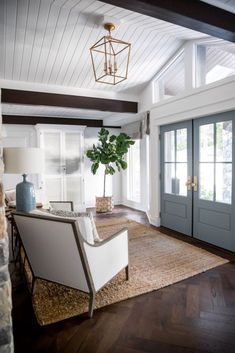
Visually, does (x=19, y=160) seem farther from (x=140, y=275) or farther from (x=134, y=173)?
(x=134, y=173)

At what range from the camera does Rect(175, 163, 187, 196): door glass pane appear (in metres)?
4.32

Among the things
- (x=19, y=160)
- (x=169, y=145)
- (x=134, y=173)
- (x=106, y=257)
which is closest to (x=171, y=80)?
(x=169, y=145)

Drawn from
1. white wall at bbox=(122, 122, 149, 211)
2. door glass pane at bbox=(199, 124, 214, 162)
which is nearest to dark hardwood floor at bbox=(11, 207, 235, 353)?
door glass pane at bbox=(199, 124, 214, 162)

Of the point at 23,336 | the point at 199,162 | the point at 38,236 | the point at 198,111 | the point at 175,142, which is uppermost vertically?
the point at 198,111

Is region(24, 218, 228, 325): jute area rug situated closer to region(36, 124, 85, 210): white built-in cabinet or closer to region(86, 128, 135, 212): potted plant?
region(86, 128, 135, 212): potted plant

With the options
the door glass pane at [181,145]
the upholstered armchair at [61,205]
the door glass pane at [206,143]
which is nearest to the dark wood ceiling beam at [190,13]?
the door glass pane at [206,143]

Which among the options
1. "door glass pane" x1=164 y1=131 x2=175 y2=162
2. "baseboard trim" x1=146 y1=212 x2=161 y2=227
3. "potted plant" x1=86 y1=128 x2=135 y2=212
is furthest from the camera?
"potted plant" x1=86 y1=128 x2=135 y2=212

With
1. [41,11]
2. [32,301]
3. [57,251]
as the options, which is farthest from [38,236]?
[41,11]

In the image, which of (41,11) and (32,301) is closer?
(32,301)

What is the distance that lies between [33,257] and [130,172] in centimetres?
494

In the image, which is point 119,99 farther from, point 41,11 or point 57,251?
point 57,251

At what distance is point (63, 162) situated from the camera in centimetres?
640

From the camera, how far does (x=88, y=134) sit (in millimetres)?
6992

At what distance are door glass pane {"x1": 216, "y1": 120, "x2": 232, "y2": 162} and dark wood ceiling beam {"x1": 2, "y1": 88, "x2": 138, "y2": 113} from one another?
7.01ft
